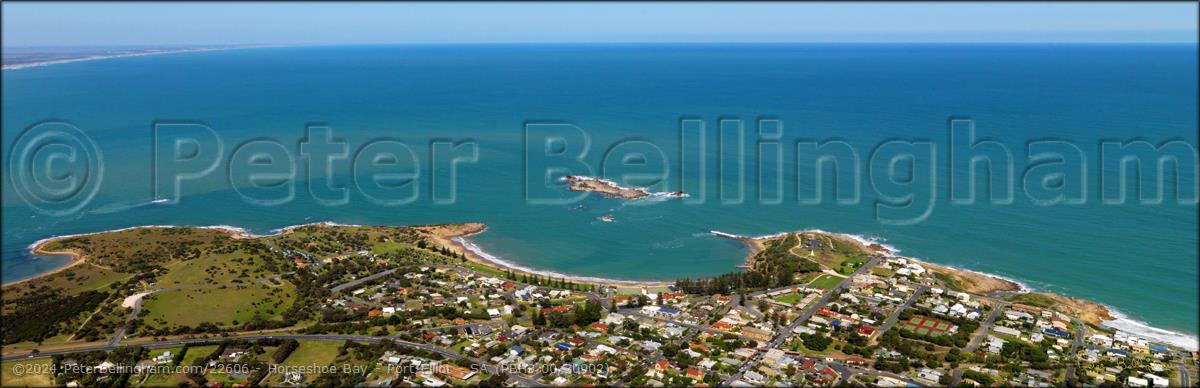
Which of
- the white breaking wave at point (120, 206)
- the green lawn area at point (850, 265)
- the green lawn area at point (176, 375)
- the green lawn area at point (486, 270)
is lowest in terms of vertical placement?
the green lawn area at point (176, 375)

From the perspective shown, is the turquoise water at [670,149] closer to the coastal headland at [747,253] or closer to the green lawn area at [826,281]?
the coastal headland at [747,253]

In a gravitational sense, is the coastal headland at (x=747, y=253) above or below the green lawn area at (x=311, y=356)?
above

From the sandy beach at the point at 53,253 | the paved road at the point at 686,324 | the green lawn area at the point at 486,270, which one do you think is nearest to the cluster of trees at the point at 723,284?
the paved road at the point at 686,324

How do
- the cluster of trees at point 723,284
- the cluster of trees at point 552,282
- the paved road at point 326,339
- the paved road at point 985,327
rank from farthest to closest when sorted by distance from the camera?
the cluster of trees at point 552,282
the cluster of trees at point 723,284
the paved road at point 985,327
the paved road at point 326,339

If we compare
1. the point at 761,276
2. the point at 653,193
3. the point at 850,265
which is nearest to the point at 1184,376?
the point at 850,265

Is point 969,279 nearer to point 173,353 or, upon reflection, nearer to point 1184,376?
point 1184,376

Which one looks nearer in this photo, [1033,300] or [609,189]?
[1033,300]
